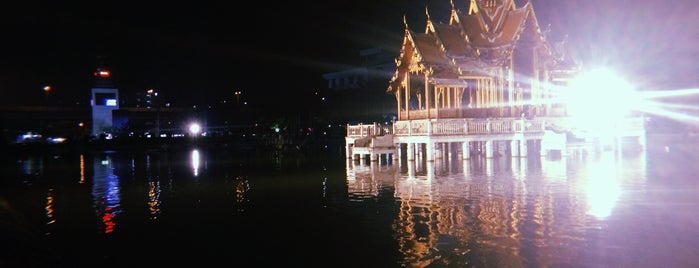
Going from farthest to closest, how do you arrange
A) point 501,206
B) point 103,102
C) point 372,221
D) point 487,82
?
point 103,102 < point 487,82 < point 501,206 < point 372,221

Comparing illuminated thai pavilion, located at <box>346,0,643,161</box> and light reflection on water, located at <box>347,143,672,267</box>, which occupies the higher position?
illuminated thai pavilion, located at <box>346,0,643,161</box>

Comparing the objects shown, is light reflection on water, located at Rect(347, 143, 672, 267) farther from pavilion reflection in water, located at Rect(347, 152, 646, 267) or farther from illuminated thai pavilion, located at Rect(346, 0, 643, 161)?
illuminated thai pavilion, located at Rect(346, 0, 643, 161)

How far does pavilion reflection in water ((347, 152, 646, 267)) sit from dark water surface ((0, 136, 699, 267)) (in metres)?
0.04

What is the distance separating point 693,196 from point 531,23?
63.8 ft

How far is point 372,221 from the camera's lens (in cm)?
1407

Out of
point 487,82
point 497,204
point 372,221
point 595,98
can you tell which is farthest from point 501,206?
point 595,98

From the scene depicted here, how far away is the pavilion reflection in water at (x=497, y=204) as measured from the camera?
35.2 ft

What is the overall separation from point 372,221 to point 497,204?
3.87m

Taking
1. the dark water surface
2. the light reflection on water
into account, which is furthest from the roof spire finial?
the dark water surface

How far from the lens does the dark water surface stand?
34.7 feet

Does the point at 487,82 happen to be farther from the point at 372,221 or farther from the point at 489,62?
the point at 372,221

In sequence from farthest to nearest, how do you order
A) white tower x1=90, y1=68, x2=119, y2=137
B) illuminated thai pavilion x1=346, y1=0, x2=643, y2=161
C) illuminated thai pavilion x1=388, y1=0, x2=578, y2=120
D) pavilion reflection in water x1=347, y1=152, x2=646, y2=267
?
white tower x1=90, y1=68, x2=119, y2=137 → illuminated thai pavilion x1=388, y1=0, x2=578, y2=120 → illuminated thai pavilion x1=346, y1=0, x2=643, y2=161 → pavilion reflection in water x1=347, y1=152, x2=646, y2=267

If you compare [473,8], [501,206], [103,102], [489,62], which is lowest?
[501,206]

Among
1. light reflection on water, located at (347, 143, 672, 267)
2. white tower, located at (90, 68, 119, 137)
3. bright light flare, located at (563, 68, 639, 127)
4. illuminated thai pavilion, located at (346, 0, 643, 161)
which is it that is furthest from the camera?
white tower, located at (90, 68, 119, 137)
